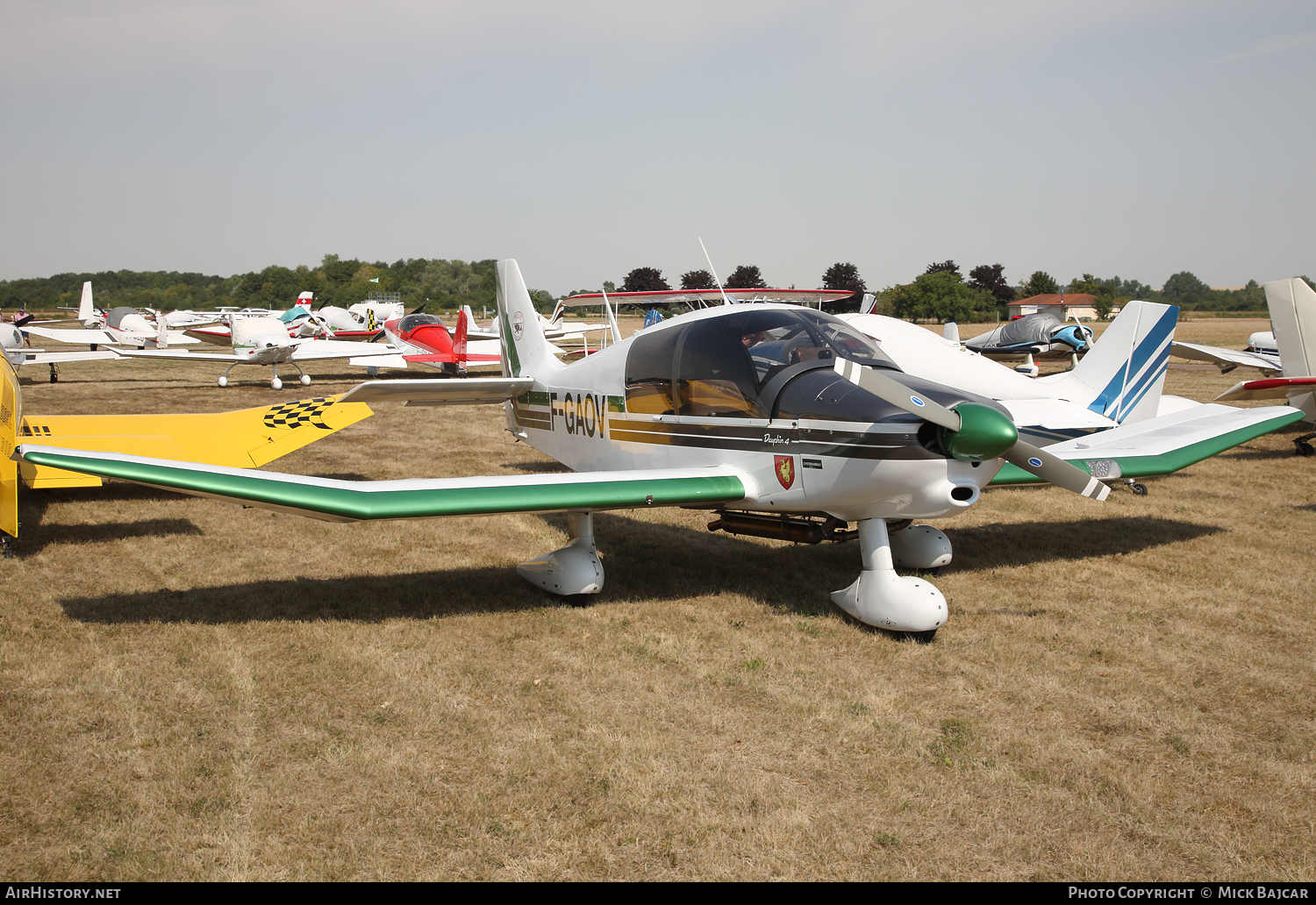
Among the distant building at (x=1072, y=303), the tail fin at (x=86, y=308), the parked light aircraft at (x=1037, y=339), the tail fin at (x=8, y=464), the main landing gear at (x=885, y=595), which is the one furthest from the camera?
the distant building at (x=1072, y=303)

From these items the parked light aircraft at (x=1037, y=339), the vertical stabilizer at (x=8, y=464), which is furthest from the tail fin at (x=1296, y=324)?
the vertical stabilizer at (x=8, y=464)

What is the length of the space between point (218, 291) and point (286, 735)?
16965cm

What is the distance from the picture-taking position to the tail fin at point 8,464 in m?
6.50

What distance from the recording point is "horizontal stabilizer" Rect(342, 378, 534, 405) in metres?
7.96

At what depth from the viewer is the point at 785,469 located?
17.9ft

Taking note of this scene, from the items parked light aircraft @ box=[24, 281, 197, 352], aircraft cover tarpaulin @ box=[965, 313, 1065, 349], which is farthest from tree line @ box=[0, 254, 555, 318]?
aircraft cover tarpaulin @ box=[965, 313, 1065, 349]

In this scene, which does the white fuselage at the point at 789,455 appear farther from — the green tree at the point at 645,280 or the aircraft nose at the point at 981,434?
the green tree at the point at 645,280

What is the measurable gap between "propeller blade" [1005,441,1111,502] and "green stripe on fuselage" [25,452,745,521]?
5.88 ft

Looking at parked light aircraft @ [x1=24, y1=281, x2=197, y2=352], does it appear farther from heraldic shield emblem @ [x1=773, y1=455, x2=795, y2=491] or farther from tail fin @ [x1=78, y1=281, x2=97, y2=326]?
heraldic shield emblem @ [x1=773, y1=455, x2=795, y2=491]

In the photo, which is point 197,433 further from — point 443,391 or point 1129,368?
point 1129,368

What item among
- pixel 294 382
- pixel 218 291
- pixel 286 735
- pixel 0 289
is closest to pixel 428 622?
pixel 286 735

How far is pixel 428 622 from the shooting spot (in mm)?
5684

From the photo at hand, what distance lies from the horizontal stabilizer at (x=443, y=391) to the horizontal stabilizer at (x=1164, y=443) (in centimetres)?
503
